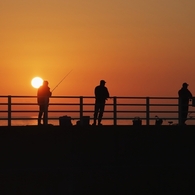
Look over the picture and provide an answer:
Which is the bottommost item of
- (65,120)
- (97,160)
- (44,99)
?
(97,160)

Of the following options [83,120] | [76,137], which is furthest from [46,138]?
[83,120]

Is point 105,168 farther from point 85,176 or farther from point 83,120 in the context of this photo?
point 83,120

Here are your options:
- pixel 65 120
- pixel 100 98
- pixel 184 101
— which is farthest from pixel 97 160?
pixel 184 101

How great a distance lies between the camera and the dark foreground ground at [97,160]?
33906 millimetres

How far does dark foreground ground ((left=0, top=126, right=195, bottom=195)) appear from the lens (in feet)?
111

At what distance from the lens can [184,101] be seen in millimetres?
44812

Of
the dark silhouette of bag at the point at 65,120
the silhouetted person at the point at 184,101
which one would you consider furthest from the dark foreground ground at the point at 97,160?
the dark silhouette of bag at the point at 65,120

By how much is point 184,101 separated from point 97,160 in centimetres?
825

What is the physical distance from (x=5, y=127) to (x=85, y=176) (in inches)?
287

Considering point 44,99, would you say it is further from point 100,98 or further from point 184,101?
point 184,101

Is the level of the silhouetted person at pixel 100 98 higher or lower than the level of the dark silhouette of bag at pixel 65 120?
higher

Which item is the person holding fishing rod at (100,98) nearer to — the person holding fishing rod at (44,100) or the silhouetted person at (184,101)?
the person holding fishing rod at (44,100)

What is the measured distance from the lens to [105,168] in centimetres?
3491

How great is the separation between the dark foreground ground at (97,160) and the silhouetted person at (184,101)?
69.6 inches
